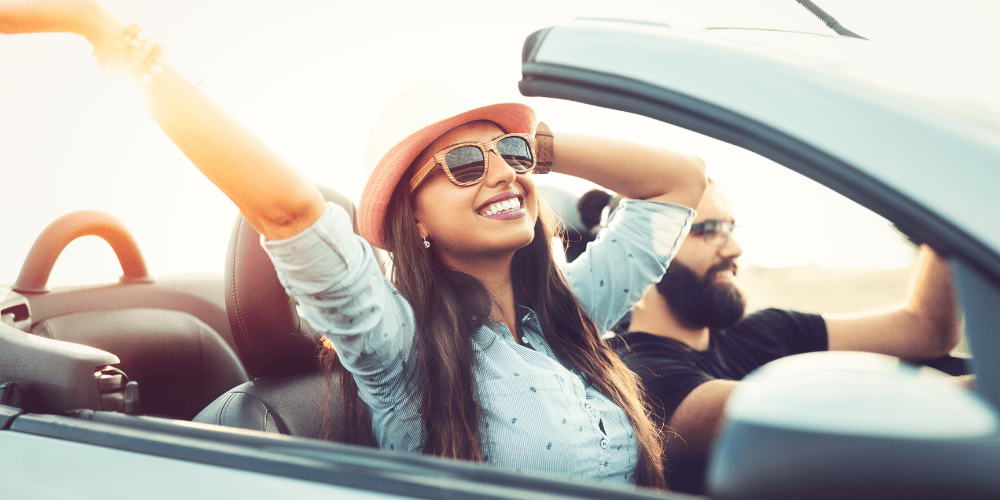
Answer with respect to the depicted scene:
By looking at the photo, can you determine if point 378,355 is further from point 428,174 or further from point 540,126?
point 540,126

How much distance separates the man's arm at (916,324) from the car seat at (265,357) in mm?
1332

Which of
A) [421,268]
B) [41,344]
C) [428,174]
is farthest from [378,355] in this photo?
[41,344]

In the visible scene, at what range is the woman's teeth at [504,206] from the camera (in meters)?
1.71

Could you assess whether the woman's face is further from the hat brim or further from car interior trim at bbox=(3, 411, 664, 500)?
car interior trim at bbox=(3, 411, 664, 500)

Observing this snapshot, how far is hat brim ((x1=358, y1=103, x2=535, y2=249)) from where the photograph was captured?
1674 millimetres

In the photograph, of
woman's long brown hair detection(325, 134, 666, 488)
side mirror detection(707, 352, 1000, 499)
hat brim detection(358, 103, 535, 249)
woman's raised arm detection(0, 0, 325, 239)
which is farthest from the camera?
hat brim detection(358, 103, 535, 249)

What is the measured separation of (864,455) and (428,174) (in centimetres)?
135

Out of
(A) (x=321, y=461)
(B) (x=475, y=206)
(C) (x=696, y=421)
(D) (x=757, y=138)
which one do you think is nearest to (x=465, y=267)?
(B) (x=475, y=206)

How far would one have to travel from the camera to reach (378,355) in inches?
56.8

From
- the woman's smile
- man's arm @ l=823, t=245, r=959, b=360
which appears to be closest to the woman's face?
the woman's smile

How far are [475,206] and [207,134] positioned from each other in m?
0.74

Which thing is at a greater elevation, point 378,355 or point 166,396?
point 378,355

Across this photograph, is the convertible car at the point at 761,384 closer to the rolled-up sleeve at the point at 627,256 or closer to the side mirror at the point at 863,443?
the side mirror at the point at 863,443

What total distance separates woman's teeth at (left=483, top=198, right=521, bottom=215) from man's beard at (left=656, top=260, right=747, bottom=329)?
95 cm
